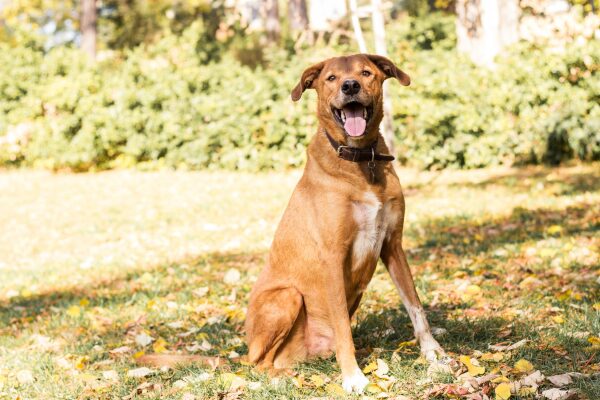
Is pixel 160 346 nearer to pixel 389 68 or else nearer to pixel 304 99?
pixel 389 68

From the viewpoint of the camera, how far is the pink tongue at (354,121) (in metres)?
3.50

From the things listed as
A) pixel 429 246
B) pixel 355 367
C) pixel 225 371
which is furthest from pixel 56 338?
pixel 429 246

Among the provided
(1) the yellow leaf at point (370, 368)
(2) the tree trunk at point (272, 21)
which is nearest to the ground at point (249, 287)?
(1) the yellow leaf at point (370, 368)

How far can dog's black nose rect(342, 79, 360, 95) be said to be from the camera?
136 inches

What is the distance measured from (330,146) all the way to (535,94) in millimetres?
9120

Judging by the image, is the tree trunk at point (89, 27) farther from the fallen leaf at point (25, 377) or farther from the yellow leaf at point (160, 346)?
the fallen leaf at point (25, 377)

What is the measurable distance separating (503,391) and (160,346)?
2386mm

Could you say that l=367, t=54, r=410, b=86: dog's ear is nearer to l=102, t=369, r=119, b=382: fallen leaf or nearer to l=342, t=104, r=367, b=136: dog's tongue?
l=342, t=104, r=367, b=136: dog's tongue

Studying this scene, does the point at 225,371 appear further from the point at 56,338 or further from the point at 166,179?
the point at 166,179

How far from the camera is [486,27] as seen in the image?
1326 cm

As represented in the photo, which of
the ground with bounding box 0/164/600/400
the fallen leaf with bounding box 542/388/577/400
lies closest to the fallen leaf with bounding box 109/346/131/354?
the ground with bounding box 0/164/600/400

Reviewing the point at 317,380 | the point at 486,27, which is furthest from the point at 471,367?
the point at 486,27

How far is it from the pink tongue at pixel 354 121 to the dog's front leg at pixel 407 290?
639 millimetres

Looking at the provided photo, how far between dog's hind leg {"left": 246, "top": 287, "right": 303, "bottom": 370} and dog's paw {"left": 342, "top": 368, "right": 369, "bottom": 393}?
436 mm
